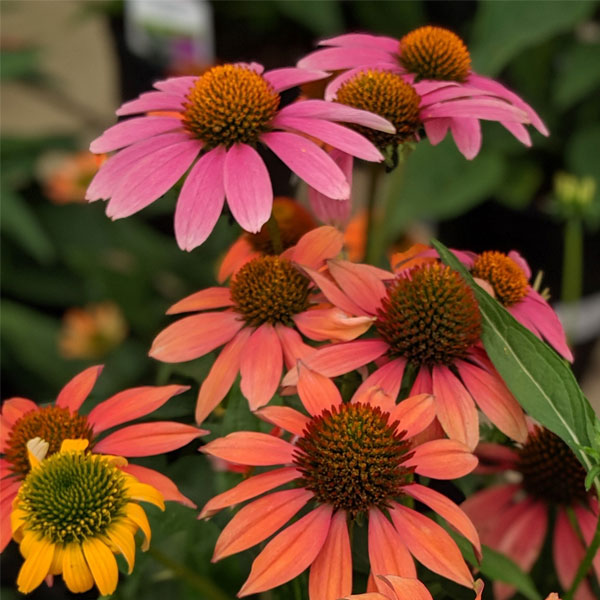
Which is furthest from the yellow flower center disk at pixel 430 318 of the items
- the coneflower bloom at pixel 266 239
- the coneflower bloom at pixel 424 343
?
the coneflower bloom at pixel 266 239

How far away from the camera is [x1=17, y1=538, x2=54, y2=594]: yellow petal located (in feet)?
1.16

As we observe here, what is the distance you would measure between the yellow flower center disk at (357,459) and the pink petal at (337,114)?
4.9 inches

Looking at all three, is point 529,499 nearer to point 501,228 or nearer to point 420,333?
point 420,333

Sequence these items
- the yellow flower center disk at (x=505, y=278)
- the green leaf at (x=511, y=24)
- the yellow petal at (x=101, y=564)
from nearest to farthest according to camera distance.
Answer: the yellow petal at (x=101, y=564) < the yellow flower center disk at (x=505, y=278) < the green leaf at (x=511, y=24)

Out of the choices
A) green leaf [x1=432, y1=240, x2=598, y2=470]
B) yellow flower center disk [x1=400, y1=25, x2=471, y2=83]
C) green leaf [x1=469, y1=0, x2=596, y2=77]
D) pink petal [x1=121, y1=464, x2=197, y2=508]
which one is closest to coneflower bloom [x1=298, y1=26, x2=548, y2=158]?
yellow flower center disk [x1=400, y1=25, x2=471, y2=83]

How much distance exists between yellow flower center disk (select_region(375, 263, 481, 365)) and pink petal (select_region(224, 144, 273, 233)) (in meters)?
0.07

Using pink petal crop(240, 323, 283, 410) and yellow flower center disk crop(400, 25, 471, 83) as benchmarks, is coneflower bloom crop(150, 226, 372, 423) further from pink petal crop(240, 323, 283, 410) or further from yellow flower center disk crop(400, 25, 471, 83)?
yellow flower center disk crop(400, 25, 471, 83)

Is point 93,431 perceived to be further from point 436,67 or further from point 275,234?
point 436,67

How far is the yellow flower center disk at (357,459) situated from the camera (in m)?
0.39

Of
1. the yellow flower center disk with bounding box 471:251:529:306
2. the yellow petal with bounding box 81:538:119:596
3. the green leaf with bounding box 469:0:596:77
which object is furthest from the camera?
the green leaf with bounding box 469:0:596:77

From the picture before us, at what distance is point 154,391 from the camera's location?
44 centimetres

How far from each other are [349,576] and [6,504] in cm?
15

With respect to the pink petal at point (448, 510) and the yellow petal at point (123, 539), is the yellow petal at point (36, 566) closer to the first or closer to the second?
the yellow petal at point (123, 539)

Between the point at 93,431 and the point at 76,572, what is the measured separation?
0.31ft
